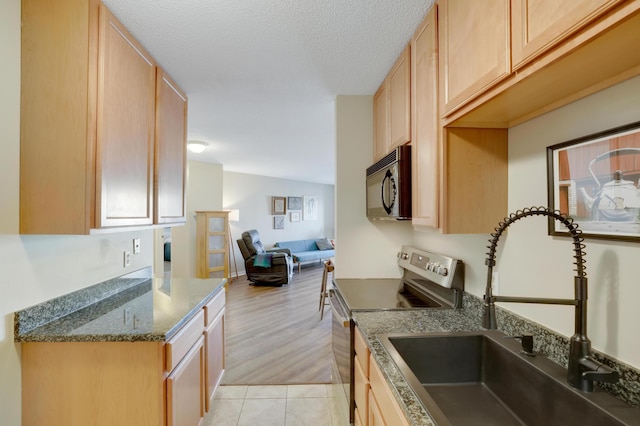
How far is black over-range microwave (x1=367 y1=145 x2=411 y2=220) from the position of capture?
1.67 metres

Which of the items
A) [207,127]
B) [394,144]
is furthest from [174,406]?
[207,127]

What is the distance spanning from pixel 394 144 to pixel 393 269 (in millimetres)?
1021

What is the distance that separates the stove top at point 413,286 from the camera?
5.31 feet

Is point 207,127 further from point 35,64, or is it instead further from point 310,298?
point 310,298

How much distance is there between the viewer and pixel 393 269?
2406mm

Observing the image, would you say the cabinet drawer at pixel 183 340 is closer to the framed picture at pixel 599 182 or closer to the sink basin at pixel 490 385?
the sink basin at pixel 490 385

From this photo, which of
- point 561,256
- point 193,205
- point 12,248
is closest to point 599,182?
point 561,256

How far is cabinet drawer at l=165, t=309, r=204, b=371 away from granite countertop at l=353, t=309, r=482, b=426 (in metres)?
0.88

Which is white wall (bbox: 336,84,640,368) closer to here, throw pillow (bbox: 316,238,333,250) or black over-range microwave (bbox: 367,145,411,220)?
black over-range microwave (bbox: 367,145,411,220)

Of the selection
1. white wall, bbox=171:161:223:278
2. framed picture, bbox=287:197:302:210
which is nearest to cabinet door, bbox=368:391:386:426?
white wall, bbox=171:161:223:278

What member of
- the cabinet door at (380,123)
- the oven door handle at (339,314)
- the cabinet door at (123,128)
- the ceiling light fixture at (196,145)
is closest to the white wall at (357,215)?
the cabinet door at (380,123)

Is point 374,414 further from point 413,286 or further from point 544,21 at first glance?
point 544,21

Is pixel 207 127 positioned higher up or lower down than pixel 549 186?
higher up

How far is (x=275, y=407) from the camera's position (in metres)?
2.19
